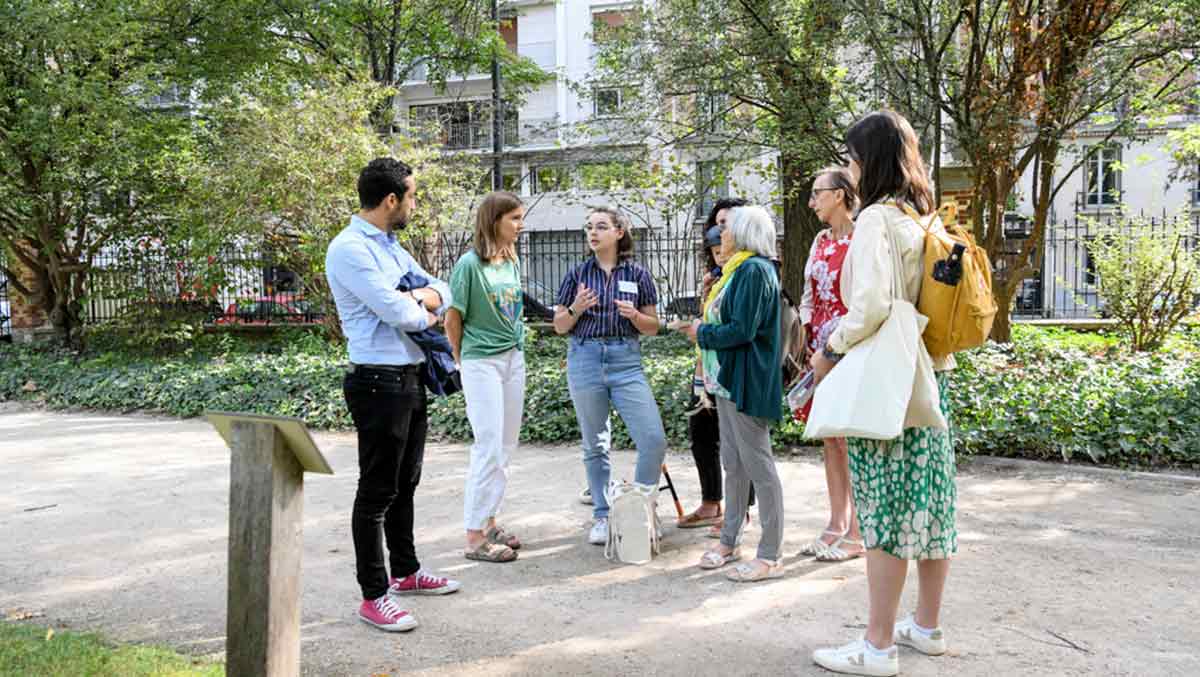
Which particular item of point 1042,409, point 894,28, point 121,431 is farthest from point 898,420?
point 121,431

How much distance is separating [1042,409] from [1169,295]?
503 cm

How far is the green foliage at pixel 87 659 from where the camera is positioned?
11.4 feet

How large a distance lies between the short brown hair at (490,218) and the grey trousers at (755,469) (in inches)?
58.1

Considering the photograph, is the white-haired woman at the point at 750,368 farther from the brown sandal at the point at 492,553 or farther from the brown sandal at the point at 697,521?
the brown sandal at the point at 492,553

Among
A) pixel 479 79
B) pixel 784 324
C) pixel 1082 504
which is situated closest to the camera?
pixel 784 324

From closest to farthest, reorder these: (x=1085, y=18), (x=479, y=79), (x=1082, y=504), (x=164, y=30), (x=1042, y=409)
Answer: (x=1082, y=504)
(x=1042, y=409)
(x=1085, y=18)
(x=164, y=30)
(x=479, y=79)

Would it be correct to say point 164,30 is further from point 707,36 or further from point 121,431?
point 707,36

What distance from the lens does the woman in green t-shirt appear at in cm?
493

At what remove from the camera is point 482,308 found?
4973 mm

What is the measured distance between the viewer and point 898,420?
315cm

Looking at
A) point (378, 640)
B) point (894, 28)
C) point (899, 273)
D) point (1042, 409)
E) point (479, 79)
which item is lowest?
point (378, 640)

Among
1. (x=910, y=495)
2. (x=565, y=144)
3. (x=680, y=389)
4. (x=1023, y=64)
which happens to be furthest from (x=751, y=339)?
(x=565, y=144)

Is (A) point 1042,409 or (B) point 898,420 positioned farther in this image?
(A) point 1042,409

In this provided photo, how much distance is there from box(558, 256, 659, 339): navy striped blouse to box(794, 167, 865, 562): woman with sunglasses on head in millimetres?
920
